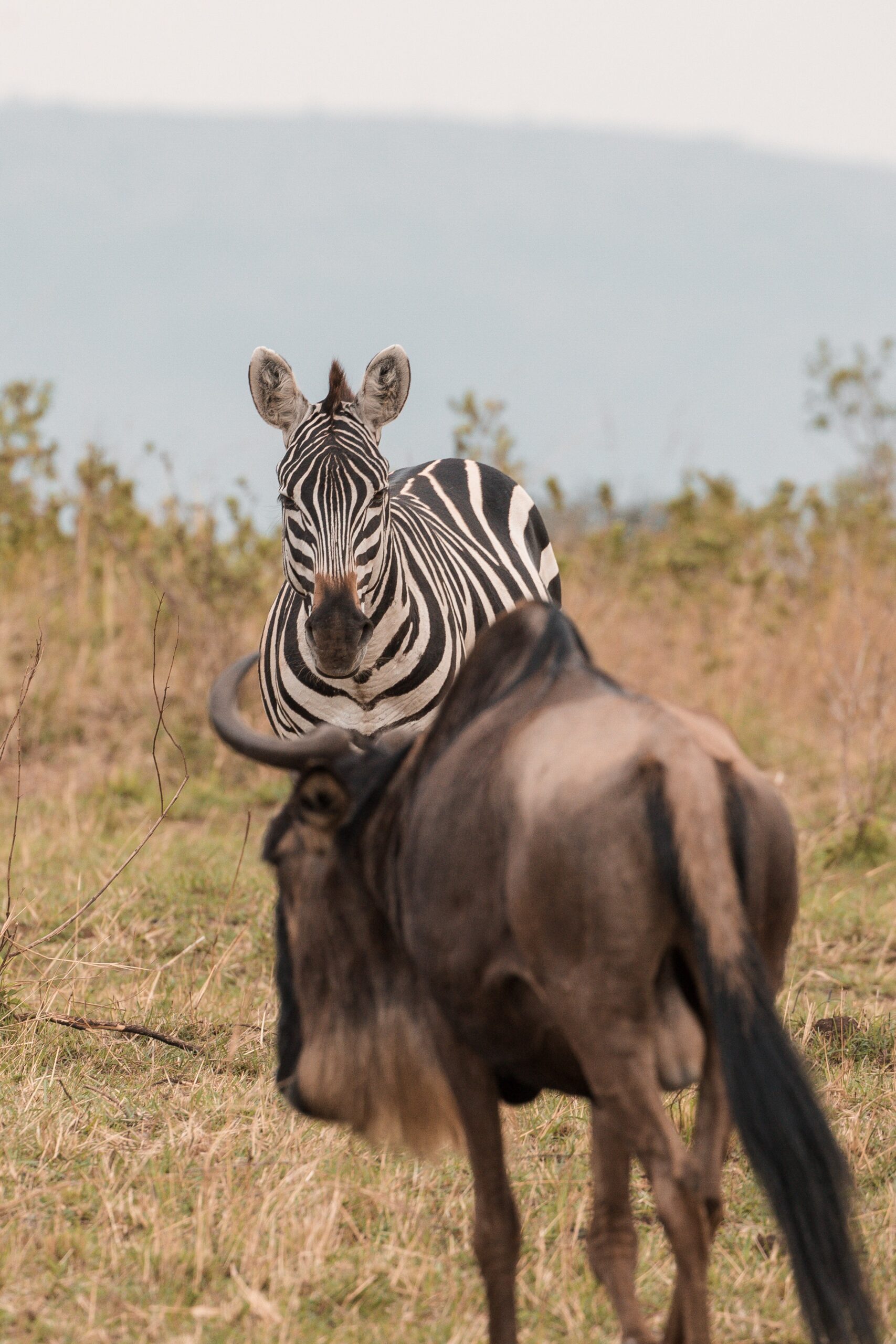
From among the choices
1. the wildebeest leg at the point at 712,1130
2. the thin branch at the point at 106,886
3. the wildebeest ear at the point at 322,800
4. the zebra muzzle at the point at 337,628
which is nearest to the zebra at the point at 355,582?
the zebra muzzle at the point at 337,628

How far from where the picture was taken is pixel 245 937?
6250 millimetres

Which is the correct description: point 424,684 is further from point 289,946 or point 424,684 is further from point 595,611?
point 595,611

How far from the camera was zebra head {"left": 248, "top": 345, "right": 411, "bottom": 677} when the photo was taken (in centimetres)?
509

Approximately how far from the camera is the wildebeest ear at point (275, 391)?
18.6ft

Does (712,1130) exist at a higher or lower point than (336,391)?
lower

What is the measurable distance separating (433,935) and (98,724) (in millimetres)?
8048

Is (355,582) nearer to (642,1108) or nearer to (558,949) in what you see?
(558,949)

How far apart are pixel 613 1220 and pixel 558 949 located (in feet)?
2.47

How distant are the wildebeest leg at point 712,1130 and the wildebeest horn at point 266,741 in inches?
39.2

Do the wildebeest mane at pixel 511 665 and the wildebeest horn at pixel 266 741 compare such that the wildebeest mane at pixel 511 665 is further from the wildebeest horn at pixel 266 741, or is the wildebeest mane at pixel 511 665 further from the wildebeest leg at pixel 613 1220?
the wildebeest leg at pixel 613 1220

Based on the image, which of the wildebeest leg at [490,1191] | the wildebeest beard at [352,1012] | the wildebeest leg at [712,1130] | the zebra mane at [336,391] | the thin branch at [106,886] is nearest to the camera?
the wildebeest leg at [712,1130]

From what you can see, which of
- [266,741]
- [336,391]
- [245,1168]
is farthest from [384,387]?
[245,1168]

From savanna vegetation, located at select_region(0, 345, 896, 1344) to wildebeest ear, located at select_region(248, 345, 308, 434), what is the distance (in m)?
1.27

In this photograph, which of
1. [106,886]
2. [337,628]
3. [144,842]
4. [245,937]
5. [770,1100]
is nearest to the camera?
[770,1100]
